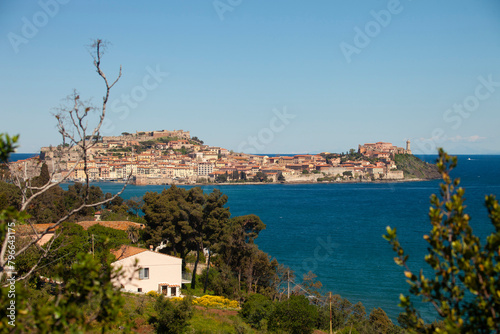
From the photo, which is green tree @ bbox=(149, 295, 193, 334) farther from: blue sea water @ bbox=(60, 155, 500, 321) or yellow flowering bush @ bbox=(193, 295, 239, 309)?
blue sea water @ bbox=(60, 155, 500, 321)

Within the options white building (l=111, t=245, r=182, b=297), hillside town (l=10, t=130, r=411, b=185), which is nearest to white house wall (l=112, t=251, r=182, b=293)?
white building (l=111, t=245, r=182, b=297)

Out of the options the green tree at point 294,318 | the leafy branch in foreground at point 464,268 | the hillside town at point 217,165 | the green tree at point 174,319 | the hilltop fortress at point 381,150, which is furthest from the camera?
the hilltop fortress at point 381,150

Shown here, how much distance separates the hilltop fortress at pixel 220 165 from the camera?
7600 centimetres

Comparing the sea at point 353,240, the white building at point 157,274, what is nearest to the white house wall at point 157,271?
the white building at point 157,274

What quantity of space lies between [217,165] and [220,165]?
599 millimetres

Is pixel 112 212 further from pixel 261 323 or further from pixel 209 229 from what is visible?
pixel 261 323

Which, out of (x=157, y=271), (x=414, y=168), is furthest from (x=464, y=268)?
(x=414, y=168)

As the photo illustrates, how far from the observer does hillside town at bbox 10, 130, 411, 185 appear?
75875 mm

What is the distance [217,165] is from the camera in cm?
8581

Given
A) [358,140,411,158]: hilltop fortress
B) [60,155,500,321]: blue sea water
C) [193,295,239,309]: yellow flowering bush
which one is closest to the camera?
[193,295,239,309]: yellow flowering bush

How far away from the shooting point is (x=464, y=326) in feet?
7.63

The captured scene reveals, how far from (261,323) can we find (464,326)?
22.1 ft

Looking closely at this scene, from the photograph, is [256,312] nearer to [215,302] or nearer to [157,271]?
[215,302]

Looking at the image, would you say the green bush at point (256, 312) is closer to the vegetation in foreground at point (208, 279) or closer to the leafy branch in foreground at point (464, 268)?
the vegetation in foreground at point (208, 279)
